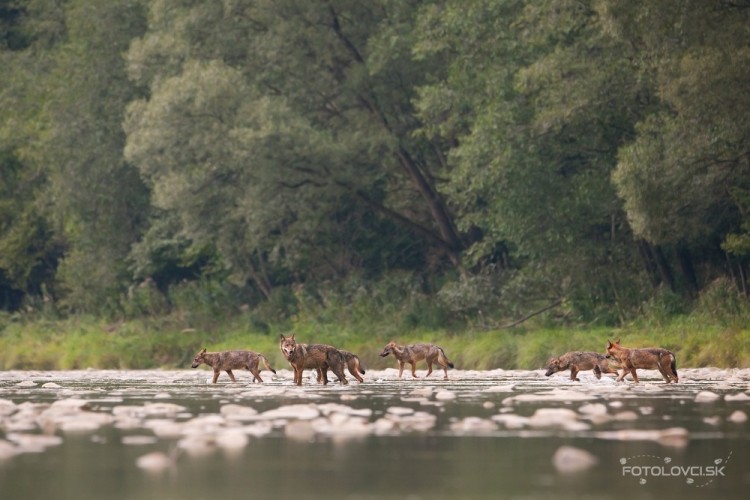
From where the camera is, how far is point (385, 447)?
14.8m

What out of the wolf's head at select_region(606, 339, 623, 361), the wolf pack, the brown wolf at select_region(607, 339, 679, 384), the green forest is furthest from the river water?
the green forest

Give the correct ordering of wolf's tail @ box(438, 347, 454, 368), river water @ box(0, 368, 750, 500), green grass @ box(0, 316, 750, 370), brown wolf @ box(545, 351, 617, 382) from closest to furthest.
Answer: river water @ box(0, 368, 750, 500) < brown wolf @ box(545, 351, 617, 382) < wolf's tail @ box(438, 347, 454, 368) < green grass @ box(0, 316, 750, 370)

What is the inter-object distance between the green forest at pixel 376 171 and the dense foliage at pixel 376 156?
0.28ft

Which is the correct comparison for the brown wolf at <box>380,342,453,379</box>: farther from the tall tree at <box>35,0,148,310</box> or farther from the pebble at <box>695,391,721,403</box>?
the tall tree at <box>35,0,148,310</box>

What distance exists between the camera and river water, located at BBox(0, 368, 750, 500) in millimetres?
12156

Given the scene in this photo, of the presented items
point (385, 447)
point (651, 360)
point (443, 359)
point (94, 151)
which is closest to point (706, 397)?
point (651, 360)

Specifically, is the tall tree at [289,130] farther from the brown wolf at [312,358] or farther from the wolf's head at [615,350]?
the wolf's head at [615,350]

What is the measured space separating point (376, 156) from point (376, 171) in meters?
0.98

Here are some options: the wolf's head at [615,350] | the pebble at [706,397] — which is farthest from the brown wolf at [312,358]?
the pebble at [706,397]

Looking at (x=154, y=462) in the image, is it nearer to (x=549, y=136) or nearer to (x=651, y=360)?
(x=651, y=360)

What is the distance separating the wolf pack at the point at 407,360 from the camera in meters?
25.7

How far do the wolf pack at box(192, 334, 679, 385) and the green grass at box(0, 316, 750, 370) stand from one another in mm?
4030

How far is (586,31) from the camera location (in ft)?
132

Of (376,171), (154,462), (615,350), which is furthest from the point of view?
(376,171)
